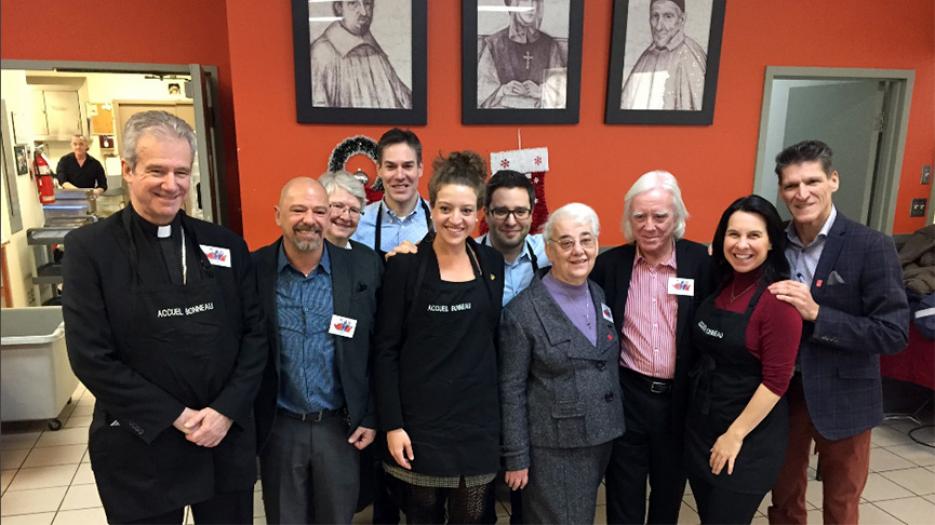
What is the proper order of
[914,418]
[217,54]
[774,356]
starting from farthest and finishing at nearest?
[914,418] → [217,54] → [774,356]

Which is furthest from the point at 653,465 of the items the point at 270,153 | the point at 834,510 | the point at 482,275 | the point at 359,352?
the point at 270,153

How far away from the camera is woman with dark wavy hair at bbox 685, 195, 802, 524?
178cm

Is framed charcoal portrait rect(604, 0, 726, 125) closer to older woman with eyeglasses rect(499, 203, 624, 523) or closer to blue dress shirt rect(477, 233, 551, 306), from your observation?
blue dress shirt rect(477, 233, 551, 306)

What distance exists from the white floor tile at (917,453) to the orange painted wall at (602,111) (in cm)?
165

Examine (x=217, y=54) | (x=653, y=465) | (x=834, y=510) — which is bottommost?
(x=834, y=510)

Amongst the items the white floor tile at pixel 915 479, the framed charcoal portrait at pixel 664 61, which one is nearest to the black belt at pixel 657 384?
the framed charcoal portrait at pixel 664 61

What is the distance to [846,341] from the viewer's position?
1.91 m

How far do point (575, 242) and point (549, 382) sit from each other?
47cm

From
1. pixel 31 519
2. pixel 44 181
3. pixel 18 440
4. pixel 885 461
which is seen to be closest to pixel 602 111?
pixel 885 461

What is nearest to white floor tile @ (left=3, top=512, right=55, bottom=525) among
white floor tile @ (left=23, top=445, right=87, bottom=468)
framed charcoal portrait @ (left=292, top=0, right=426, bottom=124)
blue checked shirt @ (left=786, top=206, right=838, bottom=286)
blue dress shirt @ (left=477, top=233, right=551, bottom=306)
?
white floor tile @ (left=23, top=445, right=87, bottom=468)

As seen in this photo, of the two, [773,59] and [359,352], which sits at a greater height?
[773,59]

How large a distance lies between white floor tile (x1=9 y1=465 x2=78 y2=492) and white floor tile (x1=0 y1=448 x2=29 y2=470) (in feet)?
0.26

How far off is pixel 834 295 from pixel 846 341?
177 millimetres

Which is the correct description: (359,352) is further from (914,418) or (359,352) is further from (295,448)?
(914,418)
